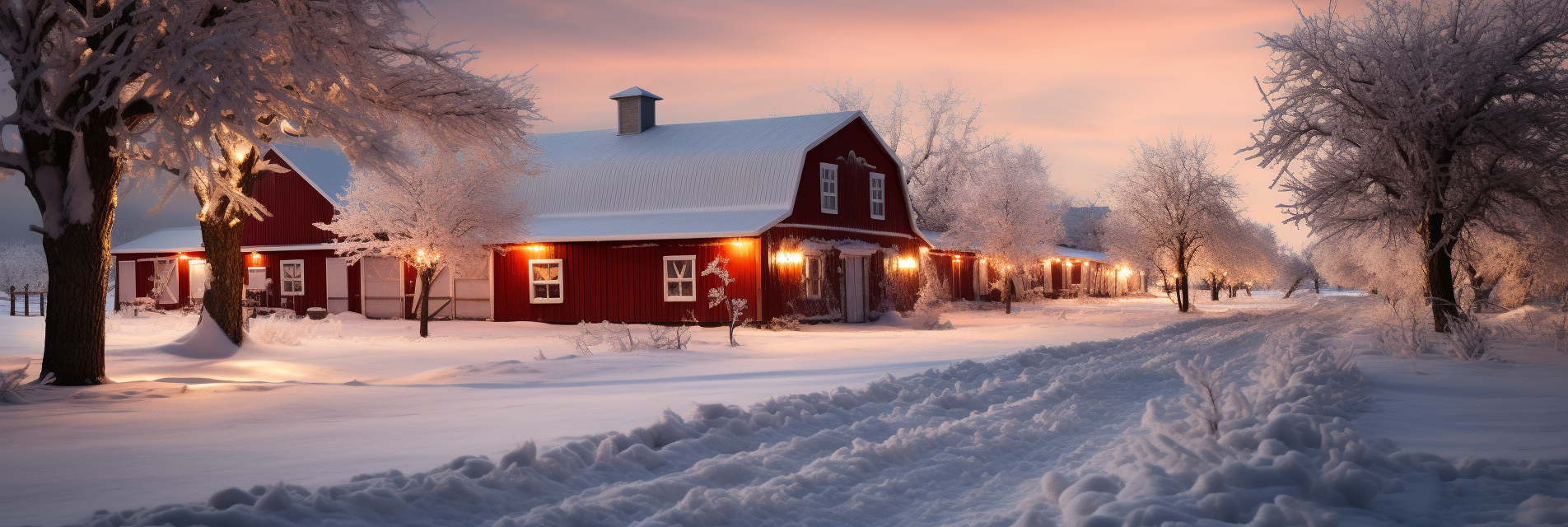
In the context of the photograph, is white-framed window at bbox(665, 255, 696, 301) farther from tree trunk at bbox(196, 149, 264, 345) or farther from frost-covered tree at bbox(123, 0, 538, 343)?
tree trunk at bbox(196, 149, 264, 345)

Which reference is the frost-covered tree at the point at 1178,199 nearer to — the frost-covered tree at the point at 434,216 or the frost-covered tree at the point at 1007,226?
the frost-covered tree at the point at 1007,226

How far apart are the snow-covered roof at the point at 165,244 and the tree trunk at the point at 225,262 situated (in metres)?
18.8

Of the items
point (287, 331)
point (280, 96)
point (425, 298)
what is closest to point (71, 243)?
A: point (280, 96)

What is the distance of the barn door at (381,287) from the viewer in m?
28.2

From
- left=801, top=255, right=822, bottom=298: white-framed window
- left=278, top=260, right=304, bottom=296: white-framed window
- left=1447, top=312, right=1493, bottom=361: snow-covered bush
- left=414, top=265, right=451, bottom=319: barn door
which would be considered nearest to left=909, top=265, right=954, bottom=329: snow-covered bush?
left=801, top=255, right=822, bottom=298: white-framed window

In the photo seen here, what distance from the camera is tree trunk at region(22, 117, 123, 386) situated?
10.1m

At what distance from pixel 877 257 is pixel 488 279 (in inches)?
435

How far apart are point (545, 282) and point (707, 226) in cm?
538

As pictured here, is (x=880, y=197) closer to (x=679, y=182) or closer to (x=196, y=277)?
(x=679, y=182)

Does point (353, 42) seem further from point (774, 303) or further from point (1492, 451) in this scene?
point (774, 303)

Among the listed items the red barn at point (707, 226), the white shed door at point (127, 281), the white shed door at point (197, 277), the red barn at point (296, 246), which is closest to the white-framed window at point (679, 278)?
the red barn at point (707, 226)

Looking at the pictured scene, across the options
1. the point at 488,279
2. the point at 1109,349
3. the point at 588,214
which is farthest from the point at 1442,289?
the point at 488,279

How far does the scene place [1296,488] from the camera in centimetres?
457

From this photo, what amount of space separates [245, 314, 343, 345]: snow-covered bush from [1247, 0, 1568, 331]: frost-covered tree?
16764 millimetres
